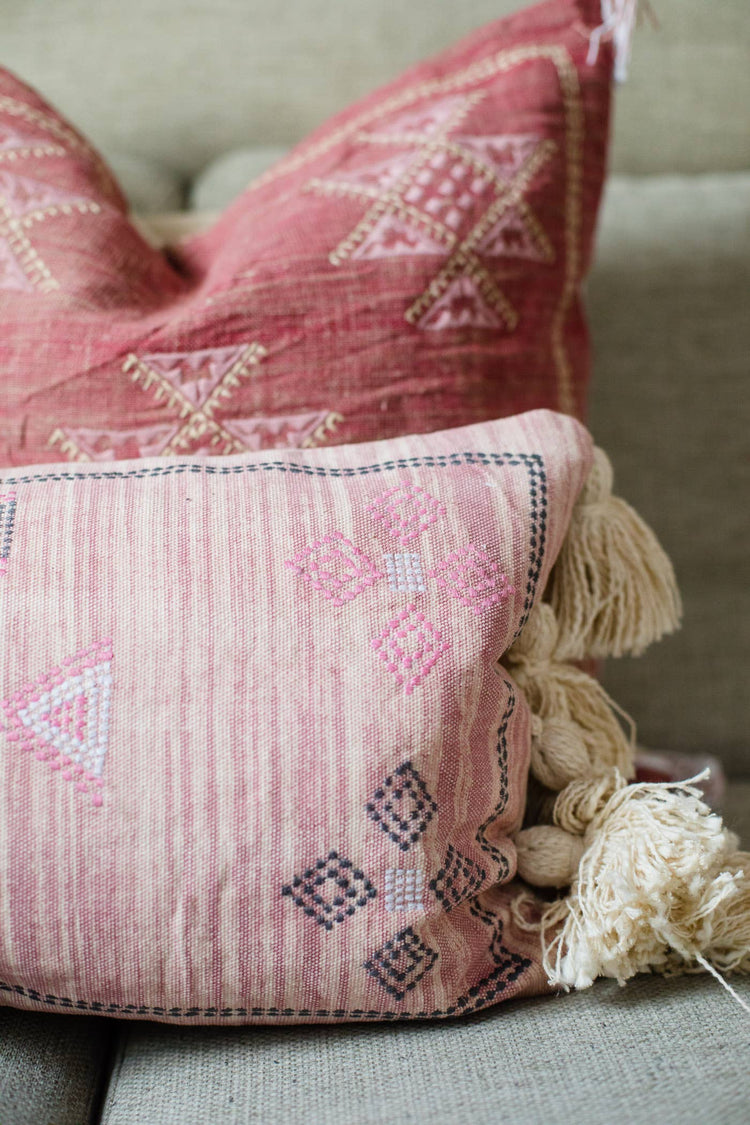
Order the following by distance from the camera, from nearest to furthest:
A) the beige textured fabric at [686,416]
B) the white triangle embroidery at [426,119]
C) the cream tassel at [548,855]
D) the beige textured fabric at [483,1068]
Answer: the beige textured fabric at [483,1068], the cream tassel at [548,855], the white triangle embroidery at [426,119], the beige textured fabric at [686,416]

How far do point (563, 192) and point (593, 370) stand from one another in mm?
288

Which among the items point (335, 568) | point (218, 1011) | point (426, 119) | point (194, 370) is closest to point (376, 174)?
point (426, 119)

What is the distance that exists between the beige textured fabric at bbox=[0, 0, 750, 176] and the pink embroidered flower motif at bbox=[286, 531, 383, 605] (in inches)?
27.6

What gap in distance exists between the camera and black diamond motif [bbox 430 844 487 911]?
478mm

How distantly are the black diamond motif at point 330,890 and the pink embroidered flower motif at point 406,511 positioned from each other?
175 millimetres

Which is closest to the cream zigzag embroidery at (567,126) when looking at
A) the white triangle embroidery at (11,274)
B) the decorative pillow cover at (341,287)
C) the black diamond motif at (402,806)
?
the decorative pillow cover at (341,287)

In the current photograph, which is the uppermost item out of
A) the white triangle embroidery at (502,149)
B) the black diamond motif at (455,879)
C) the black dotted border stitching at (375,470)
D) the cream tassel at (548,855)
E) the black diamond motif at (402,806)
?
the white triangle embroidery at (502,149)

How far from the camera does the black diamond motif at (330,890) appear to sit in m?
0.46

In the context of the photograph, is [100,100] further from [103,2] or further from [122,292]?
[122,292]

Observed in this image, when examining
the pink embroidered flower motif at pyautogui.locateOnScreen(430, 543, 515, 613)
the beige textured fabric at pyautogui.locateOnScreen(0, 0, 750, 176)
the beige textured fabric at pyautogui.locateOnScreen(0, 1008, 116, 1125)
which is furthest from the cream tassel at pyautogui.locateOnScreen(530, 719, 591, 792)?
the beige textured fabric at pyautogui.locateOnScreen(0, 0, 750, 176)

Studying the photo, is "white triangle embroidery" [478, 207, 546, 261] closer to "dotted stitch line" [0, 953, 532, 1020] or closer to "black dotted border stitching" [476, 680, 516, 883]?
"black dotted border stitching" [476, 680, 516, 883]

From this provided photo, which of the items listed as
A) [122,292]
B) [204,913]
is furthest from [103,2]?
[204,913]

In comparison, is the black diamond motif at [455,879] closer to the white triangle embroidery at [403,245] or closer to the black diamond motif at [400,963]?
the black diamond motif at [400,963]

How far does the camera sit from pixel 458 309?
0.62 m
